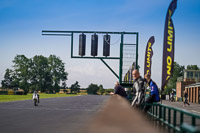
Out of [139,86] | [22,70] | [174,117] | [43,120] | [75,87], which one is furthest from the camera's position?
[75,87]

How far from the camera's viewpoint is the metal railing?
470 centimetres

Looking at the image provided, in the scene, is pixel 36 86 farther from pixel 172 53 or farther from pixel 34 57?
pixel 172 53

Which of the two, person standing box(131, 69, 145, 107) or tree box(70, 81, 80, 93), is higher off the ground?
person standing box(131, 69, 145, 107)

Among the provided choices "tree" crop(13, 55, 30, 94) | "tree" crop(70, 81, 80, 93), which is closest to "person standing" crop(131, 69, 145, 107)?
"tree" crop(13, 55, 30, 94)

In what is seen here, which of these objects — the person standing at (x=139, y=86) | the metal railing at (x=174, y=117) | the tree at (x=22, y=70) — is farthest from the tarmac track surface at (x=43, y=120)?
the tree at (x=22, y=70)

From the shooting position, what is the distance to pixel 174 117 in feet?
19.5

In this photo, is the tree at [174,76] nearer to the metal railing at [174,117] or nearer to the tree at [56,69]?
the tree at [56,69]

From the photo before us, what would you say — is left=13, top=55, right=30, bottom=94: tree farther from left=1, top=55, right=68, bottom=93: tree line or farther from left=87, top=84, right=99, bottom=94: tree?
left=87, top=84, right=99, bottom=94: tree

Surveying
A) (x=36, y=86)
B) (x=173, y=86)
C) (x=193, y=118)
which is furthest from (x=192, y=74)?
(x=193, y=118)

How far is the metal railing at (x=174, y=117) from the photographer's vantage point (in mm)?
4695

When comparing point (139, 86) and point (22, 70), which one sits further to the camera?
point (22, 70)

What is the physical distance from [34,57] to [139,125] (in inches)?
5203

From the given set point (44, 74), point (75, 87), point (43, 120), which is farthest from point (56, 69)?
point (43, 120)

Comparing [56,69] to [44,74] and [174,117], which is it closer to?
[44,74]
